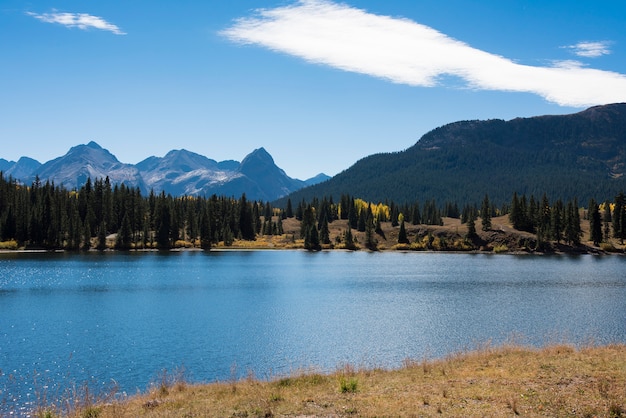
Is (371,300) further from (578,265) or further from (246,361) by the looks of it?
(578,265)

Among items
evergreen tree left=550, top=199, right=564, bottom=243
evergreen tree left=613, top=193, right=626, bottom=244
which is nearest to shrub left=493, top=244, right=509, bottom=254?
evergreen tree left=550, top=199, right=564, bottom=243

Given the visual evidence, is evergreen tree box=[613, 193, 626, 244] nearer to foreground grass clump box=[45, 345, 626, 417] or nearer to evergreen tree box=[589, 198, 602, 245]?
evergreen tree box=[589, 198, 602, 245]

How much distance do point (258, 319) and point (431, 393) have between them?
36361 mm

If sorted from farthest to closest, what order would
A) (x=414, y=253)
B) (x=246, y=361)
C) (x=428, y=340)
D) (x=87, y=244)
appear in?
(x=414, y=253), (x=87, y=244), (x=428, y=340), (x=246, y=361)

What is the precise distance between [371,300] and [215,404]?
51.5 m

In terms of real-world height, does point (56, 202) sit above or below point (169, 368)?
above

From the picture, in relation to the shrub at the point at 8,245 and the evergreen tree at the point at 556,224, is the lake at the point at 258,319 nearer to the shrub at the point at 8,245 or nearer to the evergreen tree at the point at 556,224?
the shrub at the point at 8,245

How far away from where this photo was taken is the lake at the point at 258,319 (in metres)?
35.3

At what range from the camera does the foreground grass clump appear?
1780 cm

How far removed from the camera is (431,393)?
1997 cm

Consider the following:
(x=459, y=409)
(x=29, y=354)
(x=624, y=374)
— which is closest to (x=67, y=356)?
(x=29, y=354)

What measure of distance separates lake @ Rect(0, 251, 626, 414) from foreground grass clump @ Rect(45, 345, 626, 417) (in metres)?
5.52

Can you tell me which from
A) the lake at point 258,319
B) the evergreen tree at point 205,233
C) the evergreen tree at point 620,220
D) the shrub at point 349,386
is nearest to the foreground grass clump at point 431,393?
the shrub at point 349,386

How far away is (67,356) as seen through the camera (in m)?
37.7
